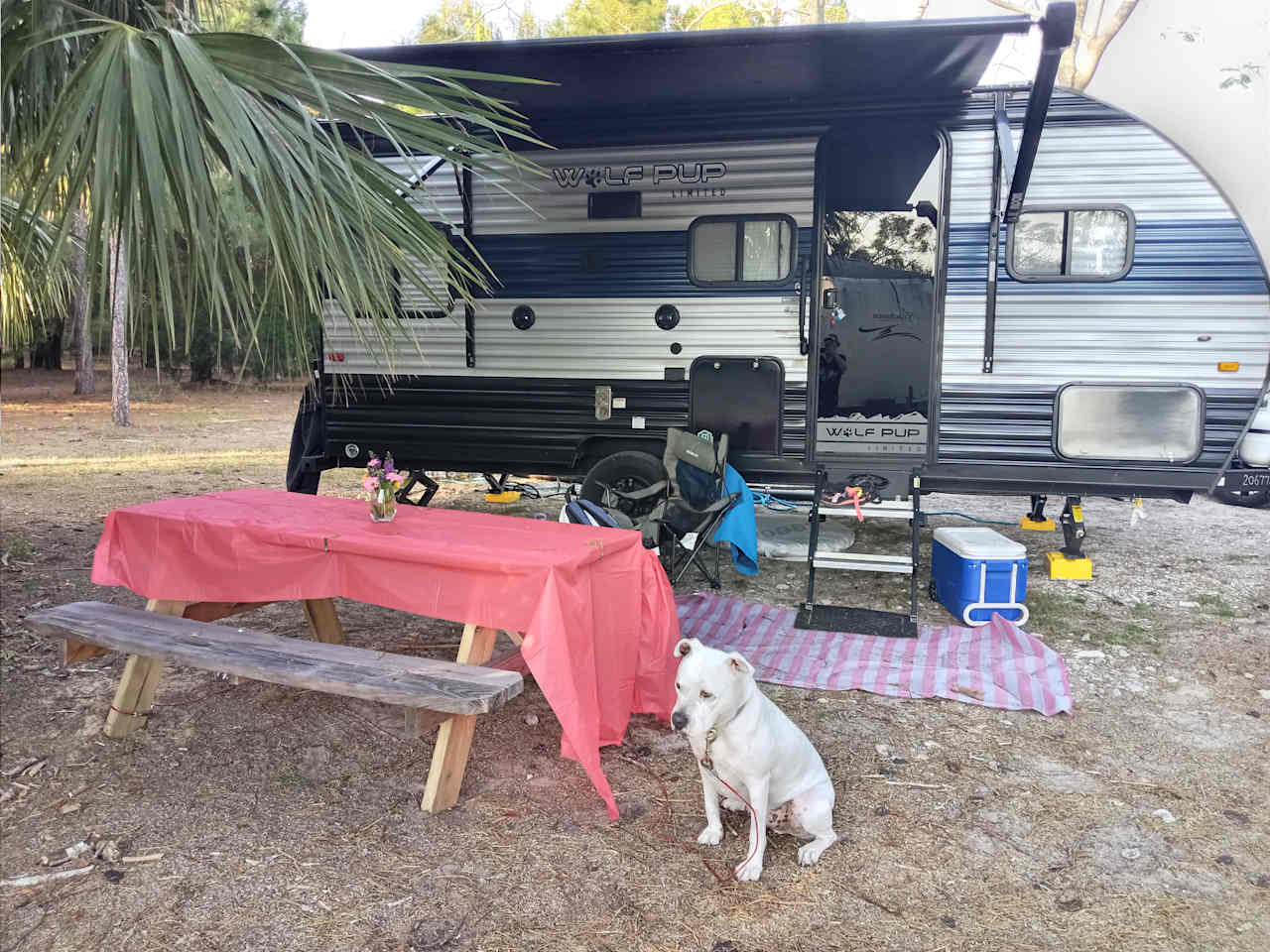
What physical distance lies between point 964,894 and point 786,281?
3.75 metres

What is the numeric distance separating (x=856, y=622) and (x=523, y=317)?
284cm

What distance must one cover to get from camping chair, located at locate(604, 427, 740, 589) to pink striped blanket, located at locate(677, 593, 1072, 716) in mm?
443

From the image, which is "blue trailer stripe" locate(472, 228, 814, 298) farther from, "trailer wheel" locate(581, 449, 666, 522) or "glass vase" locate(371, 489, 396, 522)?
"glass vase" locate(371, 489, 396, 522)

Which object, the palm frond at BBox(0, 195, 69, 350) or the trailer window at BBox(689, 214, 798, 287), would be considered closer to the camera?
the palm frond at BBox(0, 195, 69, 350)

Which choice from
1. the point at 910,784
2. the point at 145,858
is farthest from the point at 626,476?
the point at 145,858

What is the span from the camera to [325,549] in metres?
3.19

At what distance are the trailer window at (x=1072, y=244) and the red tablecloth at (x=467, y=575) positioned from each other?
3.17 m

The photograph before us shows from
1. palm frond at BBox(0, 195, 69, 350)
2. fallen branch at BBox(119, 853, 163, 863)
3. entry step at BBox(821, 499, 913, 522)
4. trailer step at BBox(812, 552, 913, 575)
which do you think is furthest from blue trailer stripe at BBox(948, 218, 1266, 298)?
fallen branch at BBox(119, 853, 163, 863)

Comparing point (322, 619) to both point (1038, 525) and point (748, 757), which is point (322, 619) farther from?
point (1038, 525)

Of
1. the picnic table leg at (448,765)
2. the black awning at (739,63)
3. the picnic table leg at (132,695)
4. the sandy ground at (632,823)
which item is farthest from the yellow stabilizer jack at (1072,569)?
A: the picnic table leg at (132,695)

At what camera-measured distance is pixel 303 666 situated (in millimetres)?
2756

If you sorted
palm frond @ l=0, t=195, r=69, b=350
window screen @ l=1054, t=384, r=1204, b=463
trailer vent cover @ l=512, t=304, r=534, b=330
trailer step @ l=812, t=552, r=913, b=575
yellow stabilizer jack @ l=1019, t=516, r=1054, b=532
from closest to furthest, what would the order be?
palm frond @ l=0, t=195, r=69, b=350, trailer step @ l=812, t=552, r=913, b=575, window screen @ l=1054, t=384, r=1204, b=463, trailer vent cover @ l=512, t=304, r=534, b=330, yellow stabilizer jack @ l=1019, t=516, r=1054, b=532

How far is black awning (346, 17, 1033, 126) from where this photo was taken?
167 inches

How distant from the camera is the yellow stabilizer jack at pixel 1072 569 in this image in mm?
5672
